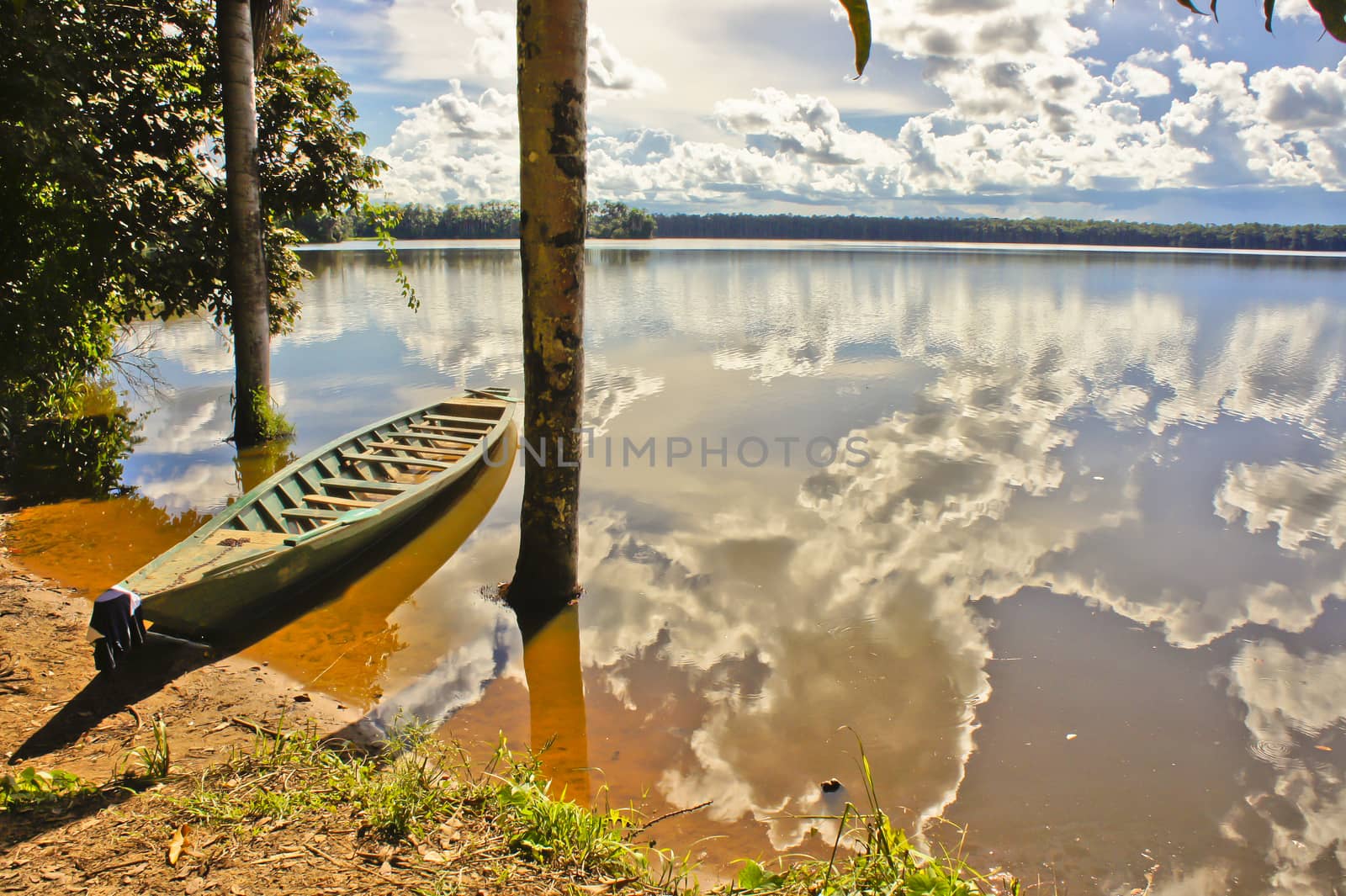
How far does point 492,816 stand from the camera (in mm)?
3287

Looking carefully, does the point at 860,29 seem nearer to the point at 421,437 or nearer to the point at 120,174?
the point at 421,437

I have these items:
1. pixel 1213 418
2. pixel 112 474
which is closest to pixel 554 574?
pixel 112 474

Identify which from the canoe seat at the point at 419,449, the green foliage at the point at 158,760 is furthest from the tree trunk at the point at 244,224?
the green foliage at the point at 158,760

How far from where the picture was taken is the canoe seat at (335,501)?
7.16m

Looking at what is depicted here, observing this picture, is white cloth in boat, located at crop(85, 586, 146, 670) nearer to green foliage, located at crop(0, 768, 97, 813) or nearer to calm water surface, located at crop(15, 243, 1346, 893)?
calm water surface, located at crop(15, 243, 1346, 893)

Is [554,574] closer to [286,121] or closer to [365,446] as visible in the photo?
[365,446]

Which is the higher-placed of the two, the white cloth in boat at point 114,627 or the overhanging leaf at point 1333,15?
the overhanging leaf at point 1333,15

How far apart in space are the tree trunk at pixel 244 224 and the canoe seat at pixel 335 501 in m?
4.02

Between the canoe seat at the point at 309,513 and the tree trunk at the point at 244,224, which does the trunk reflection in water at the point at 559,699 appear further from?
the tree trunk at the point at 244,224

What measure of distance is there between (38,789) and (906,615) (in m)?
5.63

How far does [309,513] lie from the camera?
688cm

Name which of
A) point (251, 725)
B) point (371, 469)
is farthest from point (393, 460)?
point (251, 725)

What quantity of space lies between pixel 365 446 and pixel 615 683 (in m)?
5.01

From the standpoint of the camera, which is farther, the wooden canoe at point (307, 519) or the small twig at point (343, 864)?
the wooden canoe at point (307, 519)
